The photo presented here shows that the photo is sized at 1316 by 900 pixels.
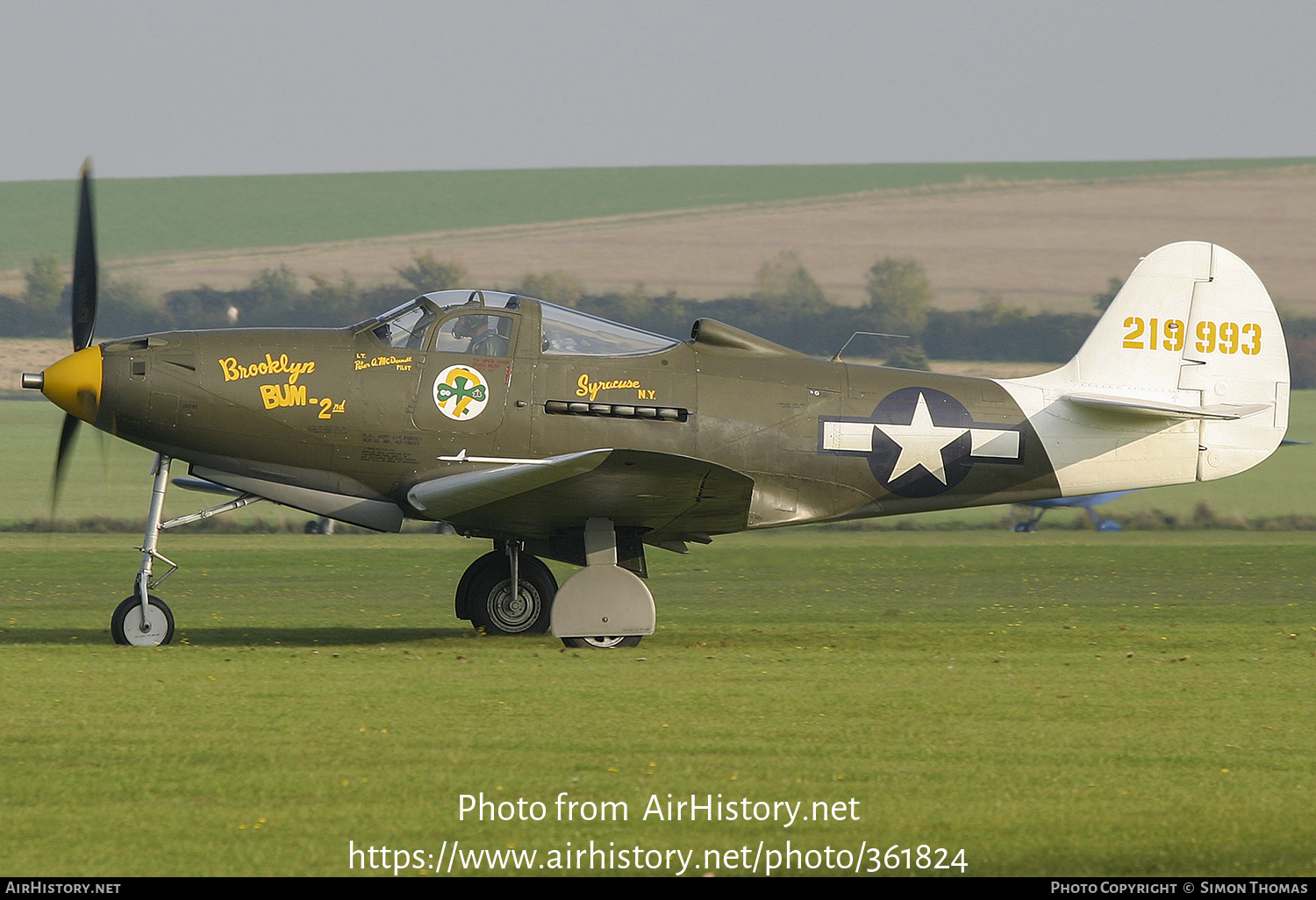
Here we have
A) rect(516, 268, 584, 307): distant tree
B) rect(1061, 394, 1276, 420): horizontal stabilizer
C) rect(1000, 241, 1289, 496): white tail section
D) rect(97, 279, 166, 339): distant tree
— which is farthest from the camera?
rect(516, 268, 584, 307): distant tree

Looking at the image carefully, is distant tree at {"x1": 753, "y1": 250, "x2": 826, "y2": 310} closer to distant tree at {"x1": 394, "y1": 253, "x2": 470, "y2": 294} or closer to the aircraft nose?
distant tree at {"x1": 394, "y1": 253, "x2": 470, "y2": 294}

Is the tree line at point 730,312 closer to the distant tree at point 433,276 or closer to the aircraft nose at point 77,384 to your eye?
the distant tree at point 433,276

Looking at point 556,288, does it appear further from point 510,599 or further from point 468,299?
point 468,299

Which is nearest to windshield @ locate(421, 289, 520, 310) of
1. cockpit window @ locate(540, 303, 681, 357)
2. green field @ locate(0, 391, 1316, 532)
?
cockpit window @ locate(540, 303, 681, 357)

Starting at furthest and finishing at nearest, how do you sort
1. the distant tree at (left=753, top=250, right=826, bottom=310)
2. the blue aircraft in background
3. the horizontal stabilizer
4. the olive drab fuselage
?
the distant tree at (left=753, top=250, right=826, bottom=310)
the blue aircraft in background
the horizontal stabilizer
the olive drab fuselage

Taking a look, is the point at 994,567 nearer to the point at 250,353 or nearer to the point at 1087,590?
the point at 1087,590

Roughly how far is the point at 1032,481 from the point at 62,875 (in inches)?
398

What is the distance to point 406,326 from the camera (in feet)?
41.5

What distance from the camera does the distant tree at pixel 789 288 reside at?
45.7 meters

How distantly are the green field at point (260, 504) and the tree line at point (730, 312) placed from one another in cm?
328

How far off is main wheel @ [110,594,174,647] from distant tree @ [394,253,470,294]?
111ft

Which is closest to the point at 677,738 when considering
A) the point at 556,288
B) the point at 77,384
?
the point at 77,384

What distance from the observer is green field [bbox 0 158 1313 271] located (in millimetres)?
65812

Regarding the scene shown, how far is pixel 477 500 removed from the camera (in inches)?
468
